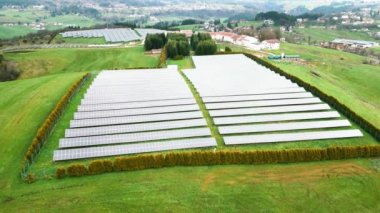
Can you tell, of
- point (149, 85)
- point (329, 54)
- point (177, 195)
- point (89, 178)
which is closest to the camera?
point (177, 195)

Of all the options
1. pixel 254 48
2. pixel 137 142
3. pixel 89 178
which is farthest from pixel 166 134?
pixel 254 48

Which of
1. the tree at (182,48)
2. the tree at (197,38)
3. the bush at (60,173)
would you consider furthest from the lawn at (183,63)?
the bush at (60,173)

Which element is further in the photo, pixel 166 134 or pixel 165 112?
pixel 165 112

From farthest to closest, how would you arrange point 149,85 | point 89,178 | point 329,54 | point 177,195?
point 329,54 < point 149,85 < point 89,178 < point 177,195

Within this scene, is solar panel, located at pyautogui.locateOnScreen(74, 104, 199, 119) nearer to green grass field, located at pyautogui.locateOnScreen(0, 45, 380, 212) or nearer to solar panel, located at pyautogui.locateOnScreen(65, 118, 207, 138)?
solar panel, located at pyautogui.locateOnScreen(65, 118, 207, 138)

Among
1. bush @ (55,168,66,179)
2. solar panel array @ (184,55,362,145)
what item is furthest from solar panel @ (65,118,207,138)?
bush @ (55,168,66,179)

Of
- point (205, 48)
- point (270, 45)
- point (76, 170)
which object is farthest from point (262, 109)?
point (270, 45)

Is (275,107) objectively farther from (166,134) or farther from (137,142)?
(137,142)
